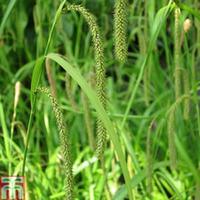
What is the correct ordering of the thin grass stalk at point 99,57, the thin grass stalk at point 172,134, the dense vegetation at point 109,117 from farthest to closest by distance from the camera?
the dense vegetation at point 109,117 → the thin grass stalk at point 172,134 → the thin grass stalk at point 99,57

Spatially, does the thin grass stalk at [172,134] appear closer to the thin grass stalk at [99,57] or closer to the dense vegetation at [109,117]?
the dense vegetation at [109,117]

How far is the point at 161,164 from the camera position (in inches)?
71.2

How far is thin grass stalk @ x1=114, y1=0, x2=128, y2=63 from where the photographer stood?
1.03 m

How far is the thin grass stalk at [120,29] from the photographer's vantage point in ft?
3.36

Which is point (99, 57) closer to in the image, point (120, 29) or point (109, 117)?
point (120, 29)

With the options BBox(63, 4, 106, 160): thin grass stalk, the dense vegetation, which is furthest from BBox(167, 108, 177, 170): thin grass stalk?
BBox(63, 4, 106, 160): thin grass stalk

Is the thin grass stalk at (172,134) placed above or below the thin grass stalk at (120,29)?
below

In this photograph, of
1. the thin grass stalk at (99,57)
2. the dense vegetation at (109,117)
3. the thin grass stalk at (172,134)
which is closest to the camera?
the thin grass stalk at (99,57)

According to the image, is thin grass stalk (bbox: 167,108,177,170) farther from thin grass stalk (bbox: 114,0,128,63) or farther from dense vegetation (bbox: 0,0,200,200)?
thin grass stalk (bbox: 114,0,128,63)

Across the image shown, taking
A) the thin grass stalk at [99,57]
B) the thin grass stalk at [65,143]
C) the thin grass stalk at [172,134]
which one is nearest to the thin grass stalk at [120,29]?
the thin grass stalk at [99,57]

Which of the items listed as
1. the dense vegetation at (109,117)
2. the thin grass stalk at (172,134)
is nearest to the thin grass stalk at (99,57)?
the dense vegetation at (109,117)

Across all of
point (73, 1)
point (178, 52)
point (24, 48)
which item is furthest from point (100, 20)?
point (73, 1)

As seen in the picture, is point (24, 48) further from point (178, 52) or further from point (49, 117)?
point (178, 52)

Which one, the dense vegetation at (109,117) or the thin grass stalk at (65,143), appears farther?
the dense vegetation at (109,117)
